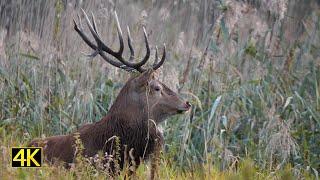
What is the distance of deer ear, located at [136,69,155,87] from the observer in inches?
288

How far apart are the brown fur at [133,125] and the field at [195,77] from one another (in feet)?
2.01

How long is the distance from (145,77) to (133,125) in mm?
390

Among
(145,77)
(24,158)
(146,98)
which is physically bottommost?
(24,158)

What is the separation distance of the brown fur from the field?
61 cm

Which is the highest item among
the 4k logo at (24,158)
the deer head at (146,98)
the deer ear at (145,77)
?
the deer ear at (145,77)

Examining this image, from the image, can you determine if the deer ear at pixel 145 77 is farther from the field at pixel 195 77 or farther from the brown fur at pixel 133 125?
the field at pixel 195 77

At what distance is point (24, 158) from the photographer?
18.9ft

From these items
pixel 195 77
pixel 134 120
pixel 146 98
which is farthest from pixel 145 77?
pixel 195 77

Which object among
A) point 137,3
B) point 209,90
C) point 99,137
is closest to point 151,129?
point 99,137

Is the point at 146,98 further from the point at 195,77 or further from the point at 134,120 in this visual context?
the point at 195,77

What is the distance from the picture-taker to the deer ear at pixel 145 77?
730 centimetres

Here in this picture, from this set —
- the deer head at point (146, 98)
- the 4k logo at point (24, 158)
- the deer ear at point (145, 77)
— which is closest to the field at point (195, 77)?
the deer head at point (146, 98)

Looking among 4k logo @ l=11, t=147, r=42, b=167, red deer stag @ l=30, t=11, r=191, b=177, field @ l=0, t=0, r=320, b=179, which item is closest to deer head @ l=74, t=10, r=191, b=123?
red deer stag @ l=30, t=11, r=191, b=177

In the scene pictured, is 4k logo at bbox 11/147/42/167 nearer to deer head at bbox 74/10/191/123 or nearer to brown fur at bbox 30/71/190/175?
brown fur at bbox 30/71/190/175
